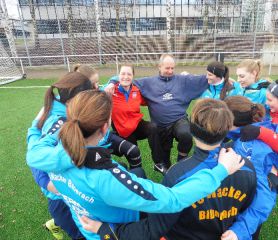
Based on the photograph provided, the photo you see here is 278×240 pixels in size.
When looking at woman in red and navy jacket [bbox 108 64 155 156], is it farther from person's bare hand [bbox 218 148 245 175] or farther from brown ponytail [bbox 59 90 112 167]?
person's bare hand [bbox 218 148 245 175]

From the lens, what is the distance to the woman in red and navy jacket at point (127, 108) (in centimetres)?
368

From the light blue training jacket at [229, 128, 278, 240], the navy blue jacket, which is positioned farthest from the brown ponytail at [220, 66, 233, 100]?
the light blue training jacket at [229, 128, 278, 240]

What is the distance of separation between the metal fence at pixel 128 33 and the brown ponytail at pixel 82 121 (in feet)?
47.9

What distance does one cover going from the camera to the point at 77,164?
53.6 inches

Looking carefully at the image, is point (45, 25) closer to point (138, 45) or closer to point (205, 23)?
point (138, 45)

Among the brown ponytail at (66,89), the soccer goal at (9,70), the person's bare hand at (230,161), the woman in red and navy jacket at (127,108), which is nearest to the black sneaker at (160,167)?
the woman in red and navy jacket at (127,108)

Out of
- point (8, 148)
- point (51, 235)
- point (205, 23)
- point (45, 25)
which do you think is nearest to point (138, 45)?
point (205, 23)

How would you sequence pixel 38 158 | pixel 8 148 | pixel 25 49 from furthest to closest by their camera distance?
pixel 25 49, pixel 8 148, pixel 38 158

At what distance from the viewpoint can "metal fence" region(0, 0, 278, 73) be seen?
17.0 metres

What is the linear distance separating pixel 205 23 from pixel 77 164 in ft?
69.8

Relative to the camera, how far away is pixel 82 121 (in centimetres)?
139

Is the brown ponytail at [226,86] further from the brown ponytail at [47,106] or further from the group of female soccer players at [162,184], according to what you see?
the brown ponytail at [47,106]

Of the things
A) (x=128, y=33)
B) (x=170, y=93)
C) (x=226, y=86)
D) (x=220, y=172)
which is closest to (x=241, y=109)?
(x=220, y=172)

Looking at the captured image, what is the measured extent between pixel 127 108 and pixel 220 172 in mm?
2428
